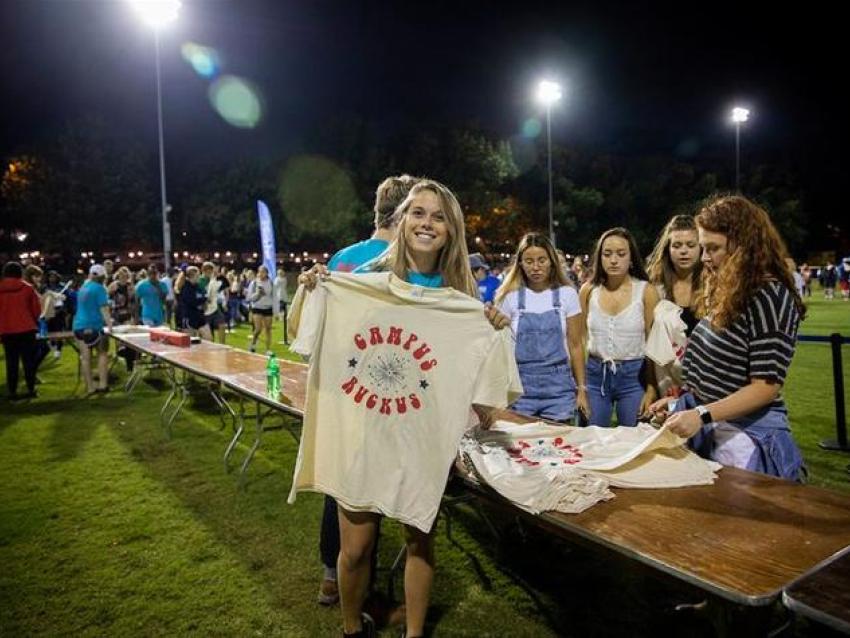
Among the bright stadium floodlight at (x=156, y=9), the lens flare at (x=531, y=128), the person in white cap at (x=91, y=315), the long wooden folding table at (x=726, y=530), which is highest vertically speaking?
the lens flare at (x=531, y=128)

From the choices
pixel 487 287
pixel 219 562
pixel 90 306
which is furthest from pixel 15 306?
pixel 487 287

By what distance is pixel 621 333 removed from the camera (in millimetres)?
4156

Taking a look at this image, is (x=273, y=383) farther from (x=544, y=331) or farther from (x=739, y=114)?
(x=739, y=114)

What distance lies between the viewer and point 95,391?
991cm

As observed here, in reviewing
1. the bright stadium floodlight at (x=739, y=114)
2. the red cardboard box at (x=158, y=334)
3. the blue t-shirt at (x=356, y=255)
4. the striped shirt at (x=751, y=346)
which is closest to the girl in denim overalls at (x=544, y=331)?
the blue t-shirt at (x=356, y=255)

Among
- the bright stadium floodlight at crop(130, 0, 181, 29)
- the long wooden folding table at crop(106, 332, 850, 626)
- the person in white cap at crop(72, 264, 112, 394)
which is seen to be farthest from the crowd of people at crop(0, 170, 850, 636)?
the bright stadium floodlight at crop(130, 0, 181, 29)

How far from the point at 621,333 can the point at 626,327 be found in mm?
54

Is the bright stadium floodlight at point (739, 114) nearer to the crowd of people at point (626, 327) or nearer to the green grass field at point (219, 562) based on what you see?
the green grass field at point (219, 562)

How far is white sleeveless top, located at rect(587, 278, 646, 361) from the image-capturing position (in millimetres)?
4141

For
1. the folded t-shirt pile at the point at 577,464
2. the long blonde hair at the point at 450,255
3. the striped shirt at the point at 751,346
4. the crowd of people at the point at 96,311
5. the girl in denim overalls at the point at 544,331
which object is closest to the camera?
the folded t-shirt pile at the point at 577,464

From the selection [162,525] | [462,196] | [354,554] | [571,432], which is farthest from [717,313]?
[462,196]

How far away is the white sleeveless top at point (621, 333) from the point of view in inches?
163

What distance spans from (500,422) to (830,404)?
702 centimetres

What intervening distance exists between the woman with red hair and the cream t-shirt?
0.85 metres
